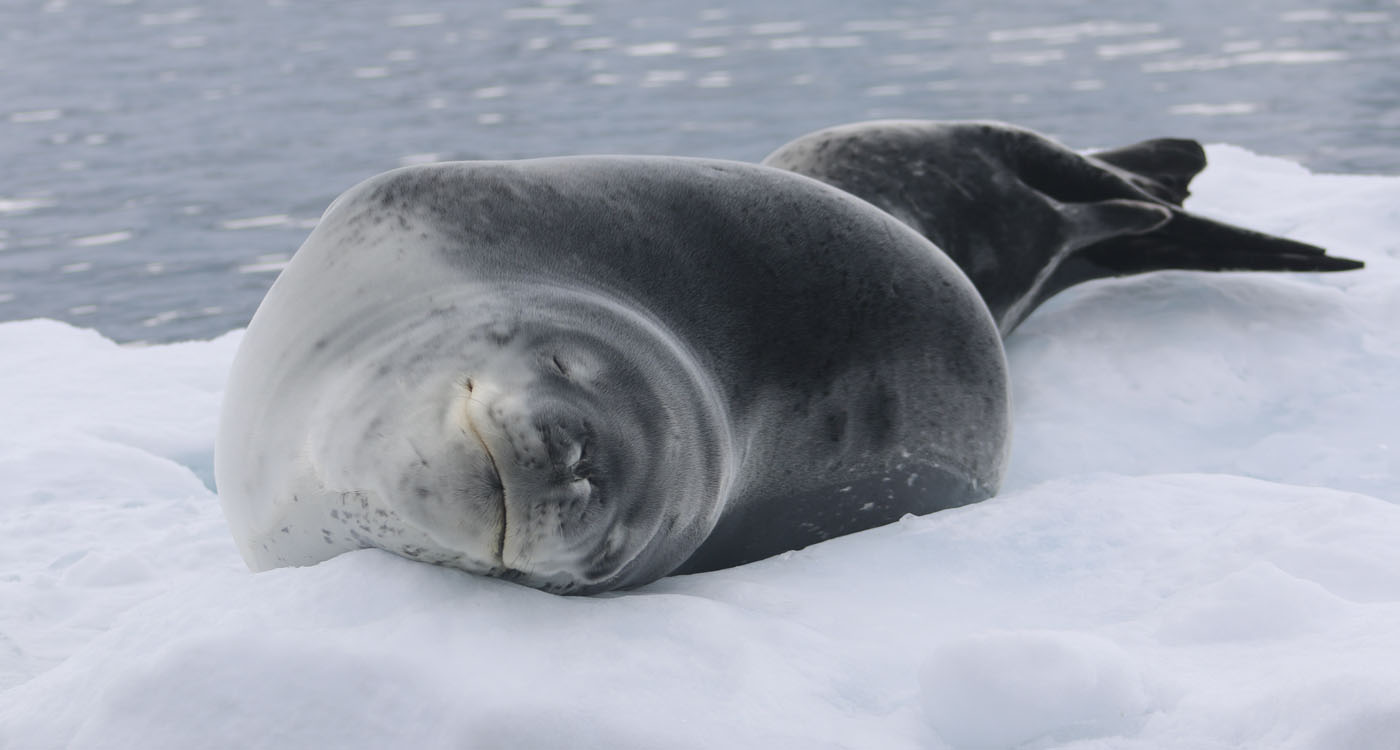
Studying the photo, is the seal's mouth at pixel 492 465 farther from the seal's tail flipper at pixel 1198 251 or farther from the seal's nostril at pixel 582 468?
the seal's tail flipper at pixel 1198 251

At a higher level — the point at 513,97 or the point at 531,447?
the point at 531,447

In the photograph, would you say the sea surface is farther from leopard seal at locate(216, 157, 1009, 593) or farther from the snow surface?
leopard seal at locate(216, 157, 1009, 593)

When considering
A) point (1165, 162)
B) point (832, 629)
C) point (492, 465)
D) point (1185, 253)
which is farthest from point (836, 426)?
point (1165, 162)

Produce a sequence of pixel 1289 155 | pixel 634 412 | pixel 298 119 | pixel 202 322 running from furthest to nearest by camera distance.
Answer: pixel 298 119 < pixel 1289 155 < pixel 202 322 < pixel 634 412

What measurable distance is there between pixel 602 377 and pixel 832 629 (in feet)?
1.63

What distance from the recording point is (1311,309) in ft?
13.3

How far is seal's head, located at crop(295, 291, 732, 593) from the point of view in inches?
77.0

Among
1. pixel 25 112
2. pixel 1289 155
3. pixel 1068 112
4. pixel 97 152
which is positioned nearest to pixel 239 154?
pixel 97 152

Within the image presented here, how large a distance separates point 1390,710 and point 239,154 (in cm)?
1005

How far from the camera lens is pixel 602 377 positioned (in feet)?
7.04

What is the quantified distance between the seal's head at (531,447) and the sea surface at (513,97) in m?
4.89

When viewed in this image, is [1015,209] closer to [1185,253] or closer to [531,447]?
[1185,253]

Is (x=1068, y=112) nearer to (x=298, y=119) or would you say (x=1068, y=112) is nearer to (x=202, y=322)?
(x=298, y=119)

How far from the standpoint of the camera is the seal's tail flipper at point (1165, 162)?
14.8 feet
